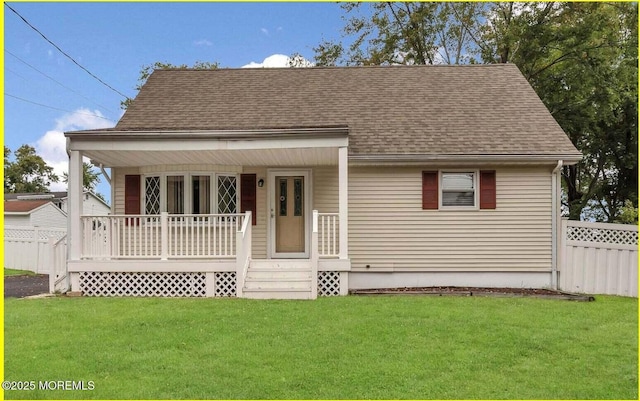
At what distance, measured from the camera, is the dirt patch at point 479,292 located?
916cm

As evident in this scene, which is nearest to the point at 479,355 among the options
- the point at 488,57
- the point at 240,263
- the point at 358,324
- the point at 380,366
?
the point at 380,366

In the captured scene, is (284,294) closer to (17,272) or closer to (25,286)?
(25,286)

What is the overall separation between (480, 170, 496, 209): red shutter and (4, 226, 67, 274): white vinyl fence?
483 inches

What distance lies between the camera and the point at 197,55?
26.2 meters

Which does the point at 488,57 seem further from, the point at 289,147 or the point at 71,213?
the point at 71,213

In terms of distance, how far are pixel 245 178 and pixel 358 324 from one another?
17.5 feet

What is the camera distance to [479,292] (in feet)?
31.1

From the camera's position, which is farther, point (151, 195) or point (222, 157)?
point (151, 195)

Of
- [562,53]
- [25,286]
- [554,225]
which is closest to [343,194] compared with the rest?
[554,225]

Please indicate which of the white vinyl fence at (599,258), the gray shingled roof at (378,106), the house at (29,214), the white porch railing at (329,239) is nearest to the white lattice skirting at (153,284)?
the white porch railing at (329,239)

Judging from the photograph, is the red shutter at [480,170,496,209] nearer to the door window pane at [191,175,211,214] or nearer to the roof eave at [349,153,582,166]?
the roof eave at [349,153,582,166]

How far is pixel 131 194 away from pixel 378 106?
6233 mm

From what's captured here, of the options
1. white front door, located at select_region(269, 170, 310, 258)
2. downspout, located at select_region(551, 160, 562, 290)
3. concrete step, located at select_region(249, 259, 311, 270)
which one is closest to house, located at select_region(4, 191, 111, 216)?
white front door, located at select_region(269, 170, 310, 258)

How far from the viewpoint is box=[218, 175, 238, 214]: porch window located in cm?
1091
